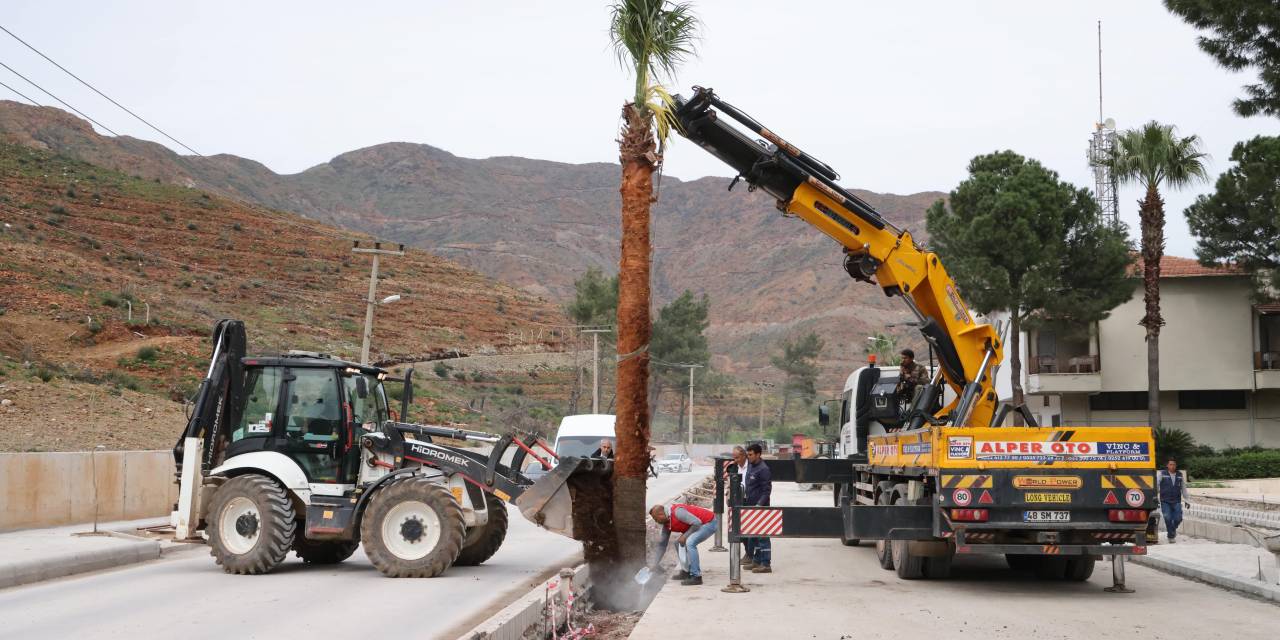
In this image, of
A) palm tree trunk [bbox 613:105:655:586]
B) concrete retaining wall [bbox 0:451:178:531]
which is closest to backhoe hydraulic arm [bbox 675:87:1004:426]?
palm tree trunk [bbox 613:105:655:586]

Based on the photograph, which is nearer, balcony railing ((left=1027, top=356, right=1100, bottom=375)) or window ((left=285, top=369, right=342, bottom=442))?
window ((left=285, top=369, right=342, bottom=442))

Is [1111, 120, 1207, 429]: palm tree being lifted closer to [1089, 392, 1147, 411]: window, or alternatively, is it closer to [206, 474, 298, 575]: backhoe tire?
[1089, 392, 1147, 411]: window

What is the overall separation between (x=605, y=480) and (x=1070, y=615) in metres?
5.43

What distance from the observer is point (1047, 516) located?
1248 centimetres

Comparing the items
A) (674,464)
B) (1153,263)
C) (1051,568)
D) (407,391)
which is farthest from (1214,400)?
(407,391)

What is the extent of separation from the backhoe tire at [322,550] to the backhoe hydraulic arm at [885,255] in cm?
736

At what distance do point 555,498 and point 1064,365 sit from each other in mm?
43034

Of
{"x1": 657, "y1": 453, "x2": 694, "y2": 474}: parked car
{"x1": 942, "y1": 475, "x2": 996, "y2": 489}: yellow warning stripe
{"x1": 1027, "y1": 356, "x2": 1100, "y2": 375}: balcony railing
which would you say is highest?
{"x1": 1027, "y1": 356, "x2": 1100, "y2": 375}: balcony railing

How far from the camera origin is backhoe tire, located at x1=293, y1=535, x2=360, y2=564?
15812mm

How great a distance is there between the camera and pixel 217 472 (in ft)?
49.0

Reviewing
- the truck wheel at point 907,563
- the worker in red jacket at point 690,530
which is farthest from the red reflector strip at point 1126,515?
the worker in red jacket at point 690,530

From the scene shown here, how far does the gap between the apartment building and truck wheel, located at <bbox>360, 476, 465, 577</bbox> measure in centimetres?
4078

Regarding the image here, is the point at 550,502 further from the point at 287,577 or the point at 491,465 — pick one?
the point at 287,577

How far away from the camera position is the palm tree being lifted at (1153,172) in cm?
3944
